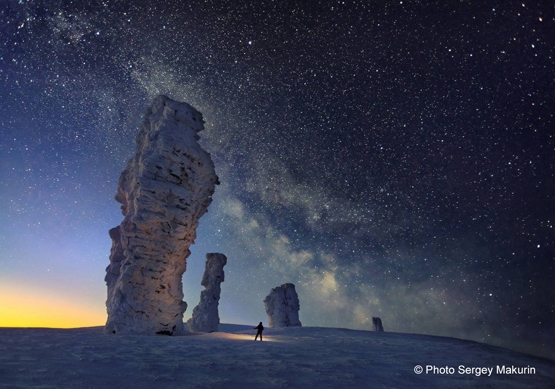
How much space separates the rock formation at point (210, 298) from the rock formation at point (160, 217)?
1368cm

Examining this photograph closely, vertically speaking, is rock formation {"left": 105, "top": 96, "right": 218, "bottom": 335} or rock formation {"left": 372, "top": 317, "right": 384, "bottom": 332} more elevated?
rock formation {"left": 105, "top": 96, "right": 218, "bottom": 335}

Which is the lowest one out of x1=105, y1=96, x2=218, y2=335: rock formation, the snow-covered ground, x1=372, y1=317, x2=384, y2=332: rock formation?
x1=372, y1=317, x2=384, y2=332: rock formation

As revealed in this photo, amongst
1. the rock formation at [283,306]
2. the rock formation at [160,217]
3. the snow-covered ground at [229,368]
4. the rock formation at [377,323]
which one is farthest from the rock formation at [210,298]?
the snow-covered ground at [229,368]

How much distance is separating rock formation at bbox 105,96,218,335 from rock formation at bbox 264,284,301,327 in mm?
22791

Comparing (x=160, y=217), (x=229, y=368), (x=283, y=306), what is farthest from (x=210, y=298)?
(x=229, y=368)

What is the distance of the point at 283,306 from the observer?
1542 inches

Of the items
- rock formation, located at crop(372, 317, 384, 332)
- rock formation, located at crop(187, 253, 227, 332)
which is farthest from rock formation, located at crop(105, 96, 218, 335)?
rock formation, located at crop(372, 317, 384, 332)

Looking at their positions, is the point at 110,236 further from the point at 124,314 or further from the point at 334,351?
the point at 334,351

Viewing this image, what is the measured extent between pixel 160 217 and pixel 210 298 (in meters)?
17.7

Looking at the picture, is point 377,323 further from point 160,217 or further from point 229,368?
point 229,368

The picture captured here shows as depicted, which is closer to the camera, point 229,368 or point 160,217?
point 229,368

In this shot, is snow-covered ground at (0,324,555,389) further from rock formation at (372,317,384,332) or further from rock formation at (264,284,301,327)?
rock formation at (372,317,384,332)

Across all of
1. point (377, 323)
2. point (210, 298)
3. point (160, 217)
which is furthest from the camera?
point (377, 323)

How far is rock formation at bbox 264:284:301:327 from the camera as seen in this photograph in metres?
38.7
